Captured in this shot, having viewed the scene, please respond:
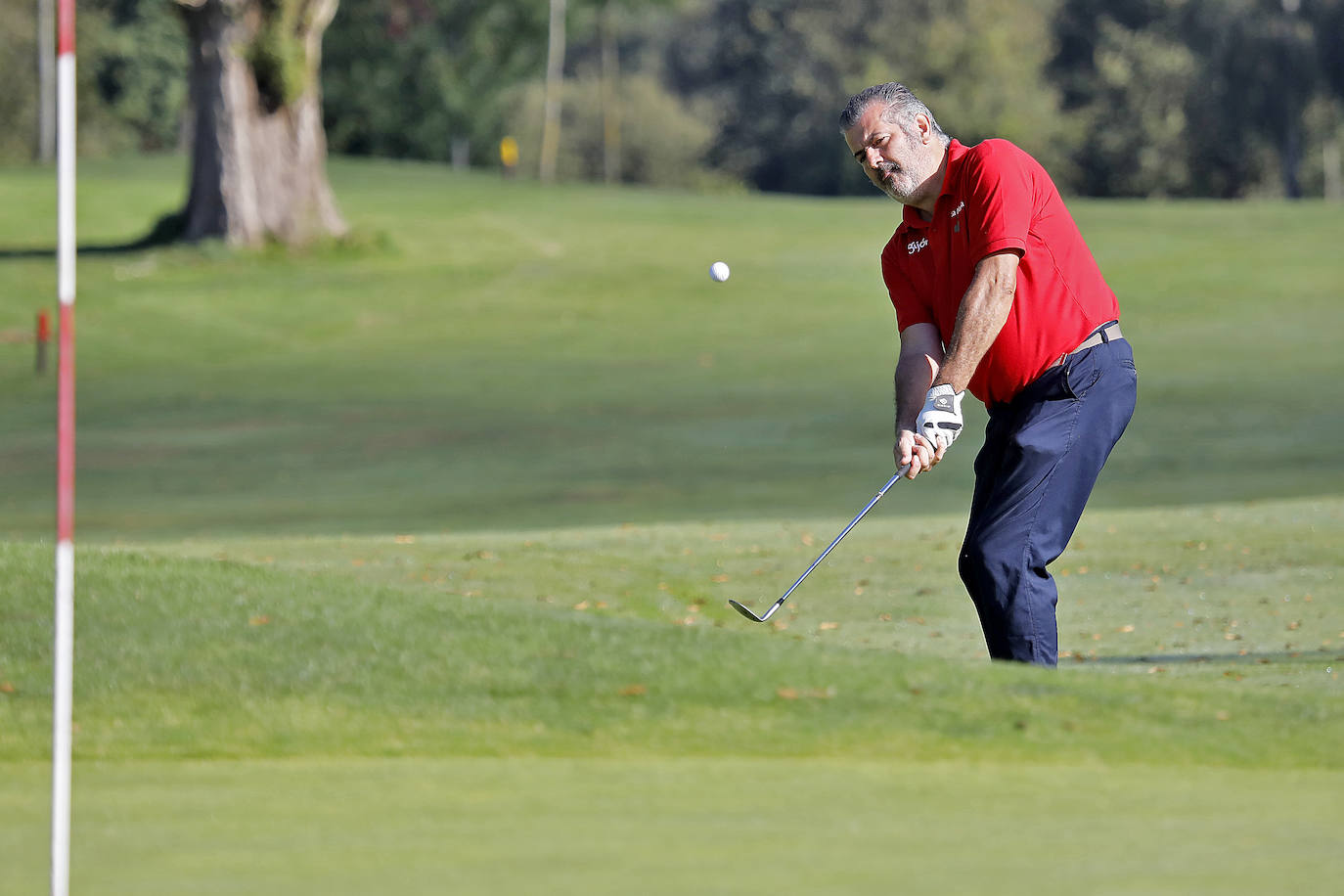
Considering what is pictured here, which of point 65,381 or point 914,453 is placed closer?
point 65,381

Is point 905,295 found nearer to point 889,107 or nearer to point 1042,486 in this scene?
point 889,107

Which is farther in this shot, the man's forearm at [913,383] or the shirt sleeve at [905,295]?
the shirt sleeve at [905,295]

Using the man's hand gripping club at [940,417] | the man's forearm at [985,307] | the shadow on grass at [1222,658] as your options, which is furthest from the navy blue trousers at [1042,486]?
the shadow on grass at [1222,658]

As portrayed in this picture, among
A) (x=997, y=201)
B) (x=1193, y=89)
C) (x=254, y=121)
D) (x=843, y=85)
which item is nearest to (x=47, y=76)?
(x=843, y=85)

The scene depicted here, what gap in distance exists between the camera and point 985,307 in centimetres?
575

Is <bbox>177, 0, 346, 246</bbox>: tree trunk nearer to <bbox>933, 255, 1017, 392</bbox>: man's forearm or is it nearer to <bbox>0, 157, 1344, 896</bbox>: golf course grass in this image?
<bbox>0, 157, 1344, 896</bbox>: golf course grass

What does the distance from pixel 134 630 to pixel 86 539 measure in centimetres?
763

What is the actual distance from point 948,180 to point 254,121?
88.5 ft

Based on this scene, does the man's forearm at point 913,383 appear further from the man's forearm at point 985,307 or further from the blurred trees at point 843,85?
the blurred trees at point 843,85

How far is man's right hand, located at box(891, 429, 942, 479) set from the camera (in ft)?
19.5

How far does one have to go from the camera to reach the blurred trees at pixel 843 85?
6506 centimetres

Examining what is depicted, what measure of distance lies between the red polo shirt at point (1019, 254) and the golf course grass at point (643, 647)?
1058mm

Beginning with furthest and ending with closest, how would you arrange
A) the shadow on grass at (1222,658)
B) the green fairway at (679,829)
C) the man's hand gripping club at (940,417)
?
the shadow on grass at (1222,658)
the man's hand gripping club at (940,417)
the green fairway at (679,829)

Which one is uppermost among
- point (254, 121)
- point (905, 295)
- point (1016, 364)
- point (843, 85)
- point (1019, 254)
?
point (1019, 254)
